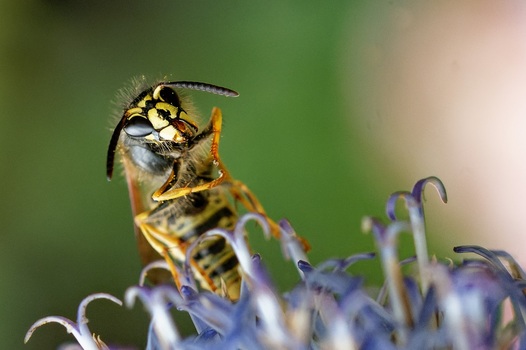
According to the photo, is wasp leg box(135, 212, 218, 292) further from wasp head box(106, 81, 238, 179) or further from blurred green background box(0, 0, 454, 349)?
blurred green background box(0, 0, 454, 349)

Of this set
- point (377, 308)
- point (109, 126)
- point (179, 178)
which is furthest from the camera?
point (109, 126)

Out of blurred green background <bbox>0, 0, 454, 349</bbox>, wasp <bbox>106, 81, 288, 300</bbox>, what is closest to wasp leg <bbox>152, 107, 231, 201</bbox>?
wasp <bbox>106, 81, 288, 300</bbox>

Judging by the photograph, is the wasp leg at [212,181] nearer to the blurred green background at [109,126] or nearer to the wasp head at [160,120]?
the wasp head at [160,120]

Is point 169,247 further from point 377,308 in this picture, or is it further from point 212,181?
point 377,308

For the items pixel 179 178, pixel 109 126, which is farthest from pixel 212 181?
pixel 109 126

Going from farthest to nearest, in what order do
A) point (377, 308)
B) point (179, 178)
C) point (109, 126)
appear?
point (109, 126)
point (179, 178)
point (377, 308)

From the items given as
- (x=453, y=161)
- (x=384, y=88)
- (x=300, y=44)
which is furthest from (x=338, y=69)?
(x=453, y=161)

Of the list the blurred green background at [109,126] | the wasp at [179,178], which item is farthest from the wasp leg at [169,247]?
the blurred green background at [109,126]

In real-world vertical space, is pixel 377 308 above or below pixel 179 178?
below
